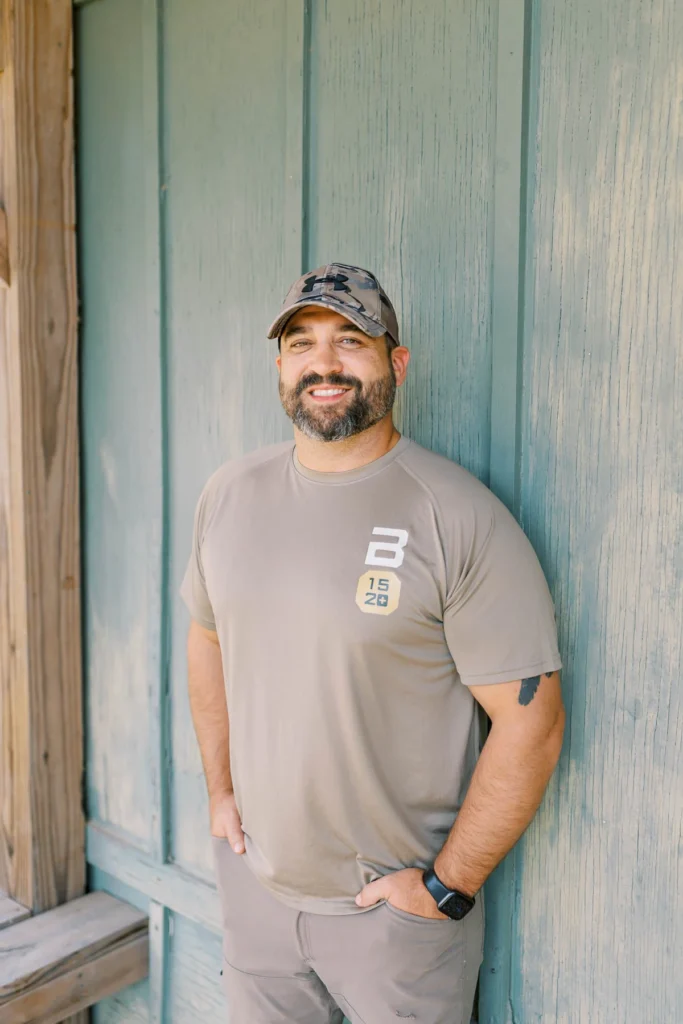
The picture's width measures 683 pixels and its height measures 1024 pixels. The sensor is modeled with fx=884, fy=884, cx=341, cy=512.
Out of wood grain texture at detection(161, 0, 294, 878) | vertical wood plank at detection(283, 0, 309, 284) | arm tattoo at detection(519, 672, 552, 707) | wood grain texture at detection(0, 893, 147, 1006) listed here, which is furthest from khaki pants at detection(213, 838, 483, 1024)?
vertical wood plank at detection(283, 0, 309, 284)

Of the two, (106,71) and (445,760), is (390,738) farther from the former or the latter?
(106,71)

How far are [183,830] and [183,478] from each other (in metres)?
0.95

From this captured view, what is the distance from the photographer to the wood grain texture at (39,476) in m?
2.38

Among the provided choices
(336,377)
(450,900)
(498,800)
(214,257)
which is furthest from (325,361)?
(450,900)

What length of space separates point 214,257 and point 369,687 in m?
1.18

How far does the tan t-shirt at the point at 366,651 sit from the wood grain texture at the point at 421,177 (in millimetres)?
190

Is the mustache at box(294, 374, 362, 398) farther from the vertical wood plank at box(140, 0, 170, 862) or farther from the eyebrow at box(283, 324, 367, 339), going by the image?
the vertical wood plank at box(140, 0, 170, 862)

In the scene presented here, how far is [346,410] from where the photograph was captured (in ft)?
5.32

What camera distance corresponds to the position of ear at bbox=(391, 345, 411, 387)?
1.69m

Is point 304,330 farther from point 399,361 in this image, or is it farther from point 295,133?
point 295,133

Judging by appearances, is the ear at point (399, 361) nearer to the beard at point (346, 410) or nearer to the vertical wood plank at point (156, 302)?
the beard at point (346, 410)

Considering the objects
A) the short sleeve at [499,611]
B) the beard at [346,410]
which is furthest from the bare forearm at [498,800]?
the beard at [346,410]

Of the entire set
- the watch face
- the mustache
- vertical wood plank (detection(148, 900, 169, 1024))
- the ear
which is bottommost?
vertical wood plank (detection(148, 900, 169, 1024))

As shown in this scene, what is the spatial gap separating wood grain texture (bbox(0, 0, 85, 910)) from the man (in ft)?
3.19
